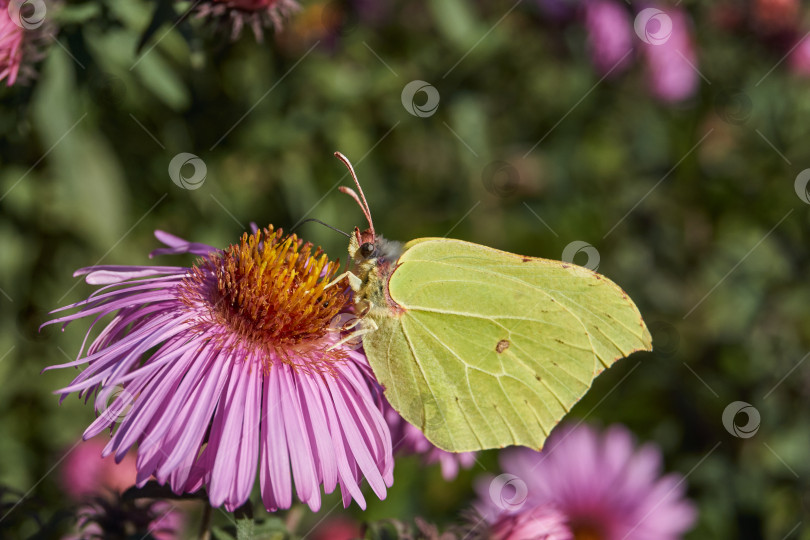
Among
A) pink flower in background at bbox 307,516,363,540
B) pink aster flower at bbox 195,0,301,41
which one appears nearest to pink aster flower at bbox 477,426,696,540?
pink flower in background at bbox 307,516,363,540

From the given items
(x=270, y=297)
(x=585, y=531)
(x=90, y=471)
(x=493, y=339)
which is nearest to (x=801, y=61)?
(x=585, y=531)

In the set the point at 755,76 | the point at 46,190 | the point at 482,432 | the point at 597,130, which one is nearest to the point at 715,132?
the point at 755,76

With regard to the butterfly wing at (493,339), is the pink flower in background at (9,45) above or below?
below

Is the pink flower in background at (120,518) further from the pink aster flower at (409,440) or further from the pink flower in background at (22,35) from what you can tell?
the pink flower in background at (22,35)

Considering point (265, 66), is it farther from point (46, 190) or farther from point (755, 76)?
point (755, 76)

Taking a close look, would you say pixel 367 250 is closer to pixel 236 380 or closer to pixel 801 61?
pixel 236 380

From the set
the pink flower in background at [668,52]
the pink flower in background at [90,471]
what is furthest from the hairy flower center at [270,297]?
the pink flower in background at [668,52]
